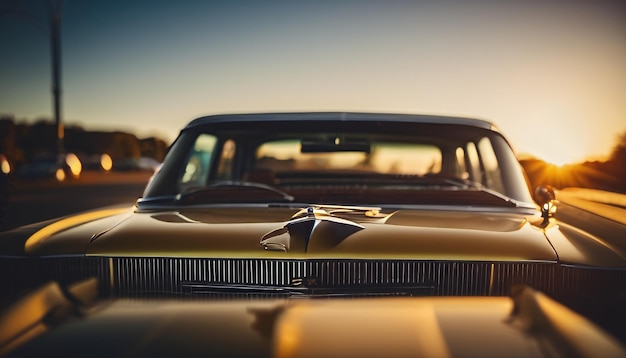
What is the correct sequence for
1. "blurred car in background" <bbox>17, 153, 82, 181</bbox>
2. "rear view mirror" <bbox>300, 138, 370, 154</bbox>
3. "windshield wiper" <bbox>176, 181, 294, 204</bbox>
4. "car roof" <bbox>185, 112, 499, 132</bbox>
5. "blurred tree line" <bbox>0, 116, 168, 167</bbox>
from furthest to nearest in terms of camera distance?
1. "blurred tree line" <bbox>0, 116, 168, 167</bbox>
2. "blurred car in background" <bbox>17, 153, 82, 181</bbox>
3. "rear view mirror" <bbox>300, 138, 370, 154</bbox>
4. "car roof" <bbox>185, 112, 499, 132</bbox>
5. "windshield wiper" <bbox>176, 181, 294, 204</bbox>

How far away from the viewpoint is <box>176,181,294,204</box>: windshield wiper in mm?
3023

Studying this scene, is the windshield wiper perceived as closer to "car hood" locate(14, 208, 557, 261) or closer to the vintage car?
the vintage car

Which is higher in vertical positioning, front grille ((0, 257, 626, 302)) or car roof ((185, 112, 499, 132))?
car roof ((185, 112, 499, 132))

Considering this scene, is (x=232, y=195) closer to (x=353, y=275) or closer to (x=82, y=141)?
(x=353, y=275)

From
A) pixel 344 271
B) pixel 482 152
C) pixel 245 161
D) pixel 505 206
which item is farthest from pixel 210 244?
pixel 245 161

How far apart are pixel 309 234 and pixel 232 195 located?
1120 mm

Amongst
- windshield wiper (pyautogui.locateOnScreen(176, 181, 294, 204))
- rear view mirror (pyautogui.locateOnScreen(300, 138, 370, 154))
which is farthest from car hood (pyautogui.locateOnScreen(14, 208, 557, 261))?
rear view mirror (pyautogui.locateOnScreen(300, 138, 370, 154))

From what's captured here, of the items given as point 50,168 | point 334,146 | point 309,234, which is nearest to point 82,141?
point 50,168

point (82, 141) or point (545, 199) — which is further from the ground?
point (545, 199)

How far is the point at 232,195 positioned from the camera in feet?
10.1

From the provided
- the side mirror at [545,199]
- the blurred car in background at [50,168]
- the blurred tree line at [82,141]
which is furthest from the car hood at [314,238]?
the blurred tree line at [82,141]

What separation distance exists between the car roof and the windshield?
3 cm

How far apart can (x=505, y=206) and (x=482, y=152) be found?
1356 mm

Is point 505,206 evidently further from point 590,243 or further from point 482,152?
point 482,152
